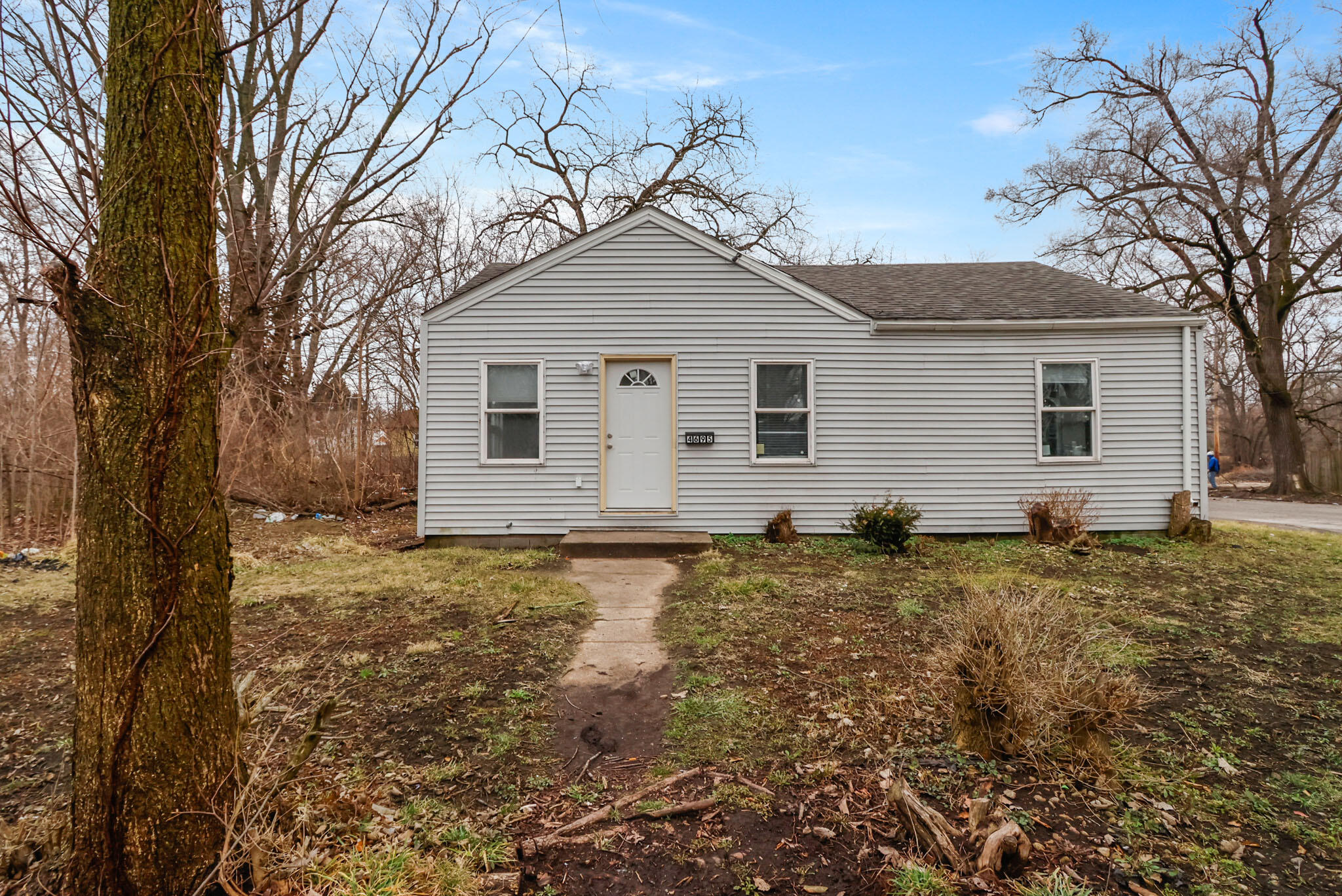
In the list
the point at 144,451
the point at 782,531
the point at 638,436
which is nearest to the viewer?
the point at 144,451

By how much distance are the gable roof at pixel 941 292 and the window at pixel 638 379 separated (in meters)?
1.88

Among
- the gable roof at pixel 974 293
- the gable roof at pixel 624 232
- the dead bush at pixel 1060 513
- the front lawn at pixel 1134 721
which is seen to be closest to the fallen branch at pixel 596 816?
the front lawn at pixel 1134 721

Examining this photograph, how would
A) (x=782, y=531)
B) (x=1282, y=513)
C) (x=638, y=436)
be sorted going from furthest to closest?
(x=1282, y=513) < (x=638, y=436) < (x=782, y=531)

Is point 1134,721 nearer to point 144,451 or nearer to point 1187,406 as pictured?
point 144,451

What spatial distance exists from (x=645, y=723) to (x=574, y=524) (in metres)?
5.61

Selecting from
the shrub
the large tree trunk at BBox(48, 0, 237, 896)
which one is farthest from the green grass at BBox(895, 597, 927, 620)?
the large tree trunk at BBox(48, 0, 237, 896)

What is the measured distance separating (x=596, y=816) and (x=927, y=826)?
4.19 feet

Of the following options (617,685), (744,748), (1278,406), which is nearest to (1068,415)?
(617,685)

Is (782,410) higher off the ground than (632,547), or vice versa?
(782,410)

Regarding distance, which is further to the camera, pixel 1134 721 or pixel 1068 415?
pixel 1068 415

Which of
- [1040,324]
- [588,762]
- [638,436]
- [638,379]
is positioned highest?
[1040,324]

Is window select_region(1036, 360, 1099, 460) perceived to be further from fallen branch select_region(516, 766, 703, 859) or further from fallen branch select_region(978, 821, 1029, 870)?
fallen branch select_region(516, 766, 703, 859)

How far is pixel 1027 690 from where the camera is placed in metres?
2.93

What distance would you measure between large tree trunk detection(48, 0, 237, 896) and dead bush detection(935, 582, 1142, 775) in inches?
119
